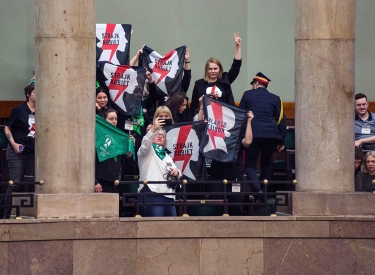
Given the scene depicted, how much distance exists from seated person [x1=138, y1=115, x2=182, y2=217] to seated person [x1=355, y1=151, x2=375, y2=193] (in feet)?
8.87

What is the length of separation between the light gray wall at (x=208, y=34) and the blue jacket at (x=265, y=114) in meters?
3.41

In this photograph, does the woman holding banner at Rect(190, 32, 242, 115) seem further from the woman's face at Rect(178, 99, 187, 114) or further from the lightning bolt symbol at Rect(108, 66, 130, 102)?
the lightning bolt symbol at Rect(108, 66, 130, 102)

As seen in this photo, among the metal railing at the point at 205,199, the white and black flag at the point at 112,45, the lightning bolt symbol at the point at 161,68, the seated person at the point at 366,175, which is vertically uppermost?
the white and black flag at the point at 112,45

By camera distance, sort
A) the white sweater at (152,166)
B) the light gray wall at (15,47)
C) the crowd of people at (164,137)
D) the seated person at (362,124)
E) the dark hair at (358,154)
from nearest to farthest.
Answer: the white sweater at (152,166)
the crowd of people at (164,137)
the dark hair at (358,154)
the seated person at (362,124)
the light gray wall at (15,47)

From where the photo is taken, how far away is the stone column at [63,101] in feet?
59.3

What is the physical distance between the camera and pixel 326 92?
1862 cm

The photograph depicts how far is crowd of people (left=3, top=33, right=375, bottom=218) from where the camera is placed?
18.7m

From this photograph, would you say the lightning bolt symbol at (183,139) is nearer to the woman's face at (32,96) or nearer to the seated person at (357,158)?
the woman's face at (32,96)

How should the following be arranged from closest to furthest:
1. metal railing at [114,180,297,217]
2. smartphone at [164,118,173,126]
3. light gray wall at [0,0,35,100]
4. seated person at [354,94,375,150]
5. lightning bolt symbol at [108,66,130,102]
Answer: metal railing at [114,180,297,217] < smartphone at [164,118,173,126] < lightning bolt symbol at [108,66,130,102] < seated person at [354,94,375,150] < light gray wall at [0,0,35,100]

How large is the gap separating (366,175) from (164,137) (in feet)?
10.1

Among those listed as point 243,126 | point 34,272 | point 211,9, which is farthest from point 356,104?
point 34,272

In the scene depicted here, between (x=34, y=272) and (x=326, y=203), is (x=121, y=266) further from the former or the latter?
(x=326, y=203)

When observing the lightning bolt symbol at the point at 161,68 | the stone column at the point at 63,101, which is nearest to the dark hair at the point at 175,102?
the lightning bolt symbol at the point at 161,68

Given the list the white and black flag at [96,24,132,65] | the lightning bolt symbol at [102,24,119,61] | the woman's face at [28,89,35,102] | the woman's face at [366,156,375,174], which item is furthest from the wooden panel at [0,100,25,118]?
the woman's face at [366,156,375,174]
